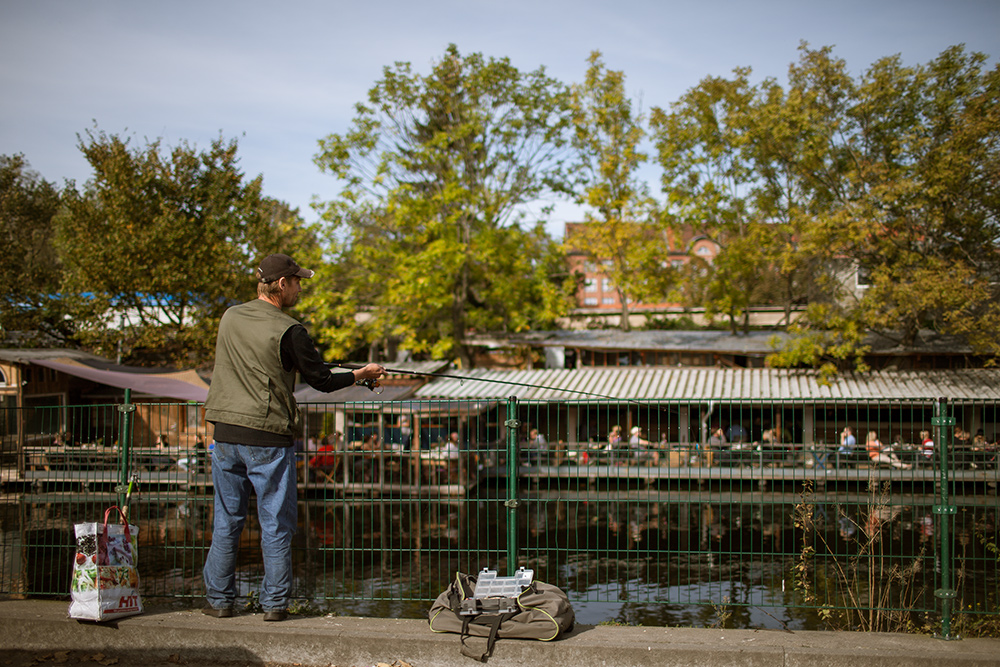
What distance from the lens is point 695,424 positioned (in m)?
24.6

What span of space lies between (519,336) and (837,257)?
11.9 meters

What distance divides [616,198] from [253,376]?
93.7 ft

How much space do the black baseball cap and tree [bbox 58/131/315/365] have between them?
23512 mm

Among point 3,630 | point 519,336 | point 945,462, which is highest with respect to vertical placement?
point 519,336

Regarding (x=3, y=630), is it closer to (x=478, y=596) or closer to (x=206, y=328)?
(x=478, y=596)

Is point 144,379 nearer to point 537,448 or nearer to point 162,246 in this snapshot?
point 162,246

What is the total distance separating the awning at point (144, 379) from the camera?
851 inches

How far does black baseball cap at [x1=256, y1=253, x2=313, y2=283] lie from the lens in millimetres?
5031

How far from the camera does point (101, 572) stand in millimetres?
4953

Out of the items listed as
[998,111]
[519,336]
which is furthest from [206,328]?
[998,111]

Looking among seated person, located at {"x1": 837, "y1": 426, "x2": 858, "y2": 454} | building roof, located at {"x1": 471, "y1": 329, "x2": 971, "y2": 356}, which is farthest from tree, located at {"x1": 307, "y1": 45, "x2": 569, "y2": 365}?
seated person, located at {"x1": 837, "y1": 426, "x2": 858, "y2": 454}

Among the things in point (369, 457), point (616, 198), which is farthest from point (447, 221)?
point (369, 457)

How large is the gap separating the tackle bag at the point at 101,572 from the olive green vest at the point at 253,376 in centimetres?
98

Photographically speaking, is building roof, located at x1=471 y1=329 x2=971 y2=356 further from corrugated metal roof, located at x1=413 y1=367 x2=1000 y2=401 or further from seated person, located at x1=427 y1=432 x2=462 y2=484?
seated person, located at x1=427 y1=432 x2=462 y2=484
